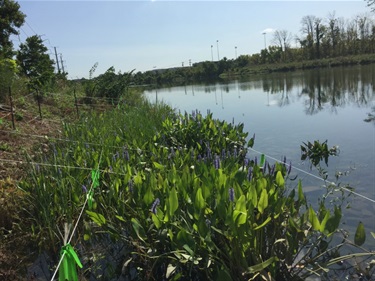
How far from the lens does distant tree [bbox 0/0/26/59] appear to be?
59.5 ft

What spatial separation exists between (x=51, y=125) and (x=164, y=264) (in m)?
5.49

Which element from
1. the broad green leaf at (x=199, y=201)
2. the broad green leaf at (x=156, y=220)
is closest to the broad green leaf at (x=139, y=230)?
the broad green leaf at (x=156, y=220)

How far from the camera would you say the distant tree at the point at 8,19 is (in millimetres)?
18125

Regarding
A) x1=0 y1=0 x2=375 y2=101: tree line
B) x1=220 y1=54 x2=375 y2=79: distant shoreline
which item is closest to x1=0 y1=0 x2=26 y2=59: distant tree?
x1=0 y1=0 x2=375 y2=101: tree line

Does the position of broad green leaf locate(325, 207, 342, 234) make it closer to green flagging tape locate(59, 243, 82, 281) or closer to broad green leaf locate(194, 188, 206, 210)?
broad green leaf locate(194, 188, 206, 210)

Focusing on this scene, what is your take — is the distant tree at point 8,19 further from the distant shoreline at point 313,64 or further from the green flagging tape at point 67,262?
the distant shoreline at point 313,64

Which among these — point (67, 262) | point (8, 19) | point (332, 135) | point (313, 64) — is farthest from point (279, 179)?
point (313, 64)

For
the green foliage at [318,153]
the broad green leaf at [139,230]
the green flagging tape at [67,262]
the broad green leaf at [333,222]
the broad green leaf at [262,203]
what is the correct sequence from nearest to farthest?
the green flagging tape at [67,262] < the broad green leaf at [333,222] < the broad green leaf at [262,203] < the broad green leaf at [139,230] < the green foliage at [318,153]

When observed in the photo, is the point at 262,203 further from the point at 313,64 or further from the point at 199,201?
the point at 313,64

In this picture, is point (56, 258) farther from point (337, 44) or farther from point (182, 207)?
point (337, 44)

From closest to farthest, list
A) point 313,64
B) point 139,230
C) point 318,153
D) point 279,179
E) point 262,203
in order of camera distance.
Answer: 1. point 262,203
2. point 139,230
3. point 279,179
4. point 318,153
5. point 313,64

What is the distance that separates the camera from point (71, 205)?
280cm

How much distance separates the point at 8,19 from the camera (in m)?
18.4

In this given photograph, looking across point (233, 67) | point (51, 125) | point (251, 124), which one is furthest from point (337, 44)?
point (51, 125)
